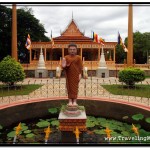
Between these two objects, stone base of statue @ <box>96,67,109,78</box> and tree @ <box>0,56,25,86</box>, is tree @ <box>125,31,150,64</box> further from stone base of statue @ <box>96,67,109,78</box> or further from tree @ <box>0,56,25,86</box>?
tree @ <box>0,56,25,86</box>

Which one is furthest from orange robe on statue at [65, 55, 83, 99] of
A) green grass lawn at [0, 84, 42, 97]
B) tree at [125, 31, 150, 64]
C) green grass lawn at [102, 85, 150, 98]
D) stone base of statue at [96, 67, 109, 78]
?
tree at [125, 31, 150, 64]

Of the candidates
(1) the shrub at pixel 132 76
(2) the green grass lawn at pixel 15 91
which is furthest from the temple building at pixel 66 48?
(2) the green grass lawn at pixel 15 91

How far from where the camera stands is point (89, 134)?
23.8 ft

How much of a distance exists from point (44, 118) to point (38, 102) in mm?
725

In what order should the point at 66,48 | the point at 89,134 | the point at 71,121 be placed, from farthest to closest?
the point at 66,48 < the point at 89,134 < the point at 71,121

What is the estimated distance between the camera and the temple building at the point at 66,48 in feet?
88.7

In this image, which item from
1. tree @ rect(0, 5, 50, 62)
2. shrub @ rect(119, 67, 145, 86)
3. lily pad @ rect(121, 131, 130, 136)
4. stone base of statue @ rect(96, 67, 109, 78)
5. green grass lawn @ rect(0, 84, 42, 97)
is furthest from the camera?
tree @ rect(0, 5, 50, 62)

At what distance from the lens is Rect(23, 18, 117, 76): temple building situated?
2703 centimetres

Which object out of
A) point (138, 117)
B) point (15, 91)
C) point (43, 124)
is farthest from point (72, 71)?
point (15, 91)

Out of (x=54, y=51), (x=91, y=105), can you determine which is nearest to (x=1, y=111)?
(x=91, y=105)

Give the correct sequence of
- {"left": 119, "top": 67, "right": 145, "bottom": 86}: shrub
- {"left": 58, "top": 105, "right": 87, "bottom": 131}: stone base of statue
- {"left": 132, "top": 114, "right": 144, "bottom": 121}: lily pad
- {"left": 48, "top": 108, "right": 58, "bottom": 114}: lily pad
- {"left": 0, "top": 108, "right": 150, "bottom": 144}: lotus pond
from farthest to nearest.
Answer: {"left": 119, "top": 67, "right": 145, "bottom": 86}: shrub < {"left": 48, "top": 108, "right": 58, "bottom": 114}: lily pad < {"left": 132, "top": 114, "right": 144, "bottom": 121}: lily pad < {"left": 0, "top": 108, "right": 150, "bottom": 144}: lotus pond < {"left": 58, "top": 105, "right": 87, "bottom": 131}: stone base of statue

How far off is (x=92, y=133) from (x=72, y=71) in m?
2.30

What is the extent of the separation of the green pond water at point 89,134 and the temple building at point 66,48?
16.9m

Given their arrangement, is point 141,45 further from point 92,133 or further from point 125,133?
point 92,133
